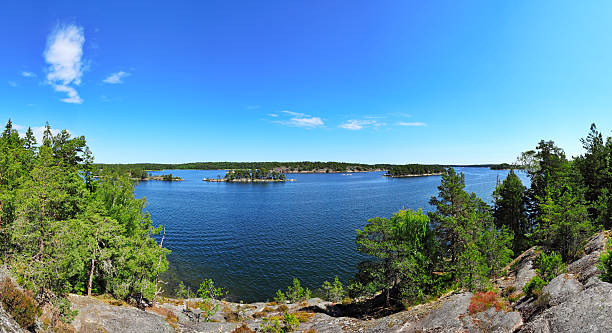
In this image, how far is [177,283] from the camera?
46.7 meters

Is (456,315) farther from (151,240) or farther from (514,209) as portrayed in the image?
(514,209)

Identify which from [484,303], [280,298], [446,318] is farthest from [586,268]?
[280,298]

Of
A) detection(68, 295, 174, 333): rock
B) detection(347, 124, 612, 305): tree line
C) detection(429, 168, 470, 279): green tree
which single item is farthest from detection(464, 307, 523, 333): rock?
detection(68, 295, 174, 333): rock

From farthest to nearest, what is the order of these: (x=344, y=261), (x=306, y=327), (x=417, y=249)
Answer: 1. (x=344, y=261)
2. (x=417, y=249)
3. (x=306, y=327)

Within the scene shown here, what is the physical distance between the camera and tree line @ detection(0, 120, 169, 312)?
64.0 feet

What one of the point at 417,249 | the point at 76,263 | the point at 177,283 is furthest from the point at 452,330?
the point at 177,283

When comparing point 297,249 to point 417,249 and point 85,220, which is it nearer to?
point 417,249

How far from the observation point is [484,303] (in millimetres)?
19312

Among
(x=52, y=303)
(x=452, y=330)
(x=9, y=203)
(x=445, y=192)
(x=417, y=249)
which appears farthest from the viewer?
(x=445, y=192)

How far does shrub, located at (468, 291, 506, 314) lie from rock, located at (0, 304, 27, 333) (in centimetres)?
2788

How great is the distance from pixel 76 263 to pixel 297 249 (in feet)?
148

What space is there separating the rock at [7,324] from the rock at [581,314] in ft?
89.4

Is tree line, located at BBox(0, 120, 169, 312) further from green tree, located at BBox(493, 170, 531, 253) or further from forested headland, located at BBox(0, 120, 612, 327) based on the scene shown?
green tree, located at BBox(493, 170, 531, 253)

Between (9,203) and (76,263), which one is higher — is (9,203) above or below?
above
